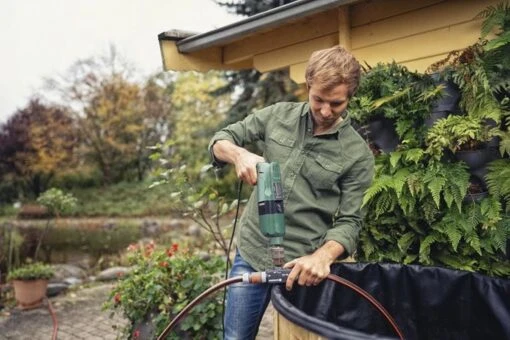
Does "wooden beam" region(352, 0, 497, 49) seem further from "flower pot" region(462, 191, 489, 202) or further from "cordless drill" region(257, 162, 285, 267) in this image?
"cordless drill" region(257, 162, 285, 267)

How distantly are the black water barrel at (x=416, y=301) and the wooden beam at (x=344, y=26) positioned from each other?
2068mm

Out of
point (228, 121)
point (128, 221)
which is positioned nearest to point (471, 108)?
point (228, 121)

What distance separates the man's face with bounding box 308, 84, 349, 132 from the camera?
1770 millimetres

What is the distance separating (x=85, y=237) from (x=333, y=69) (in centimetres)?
1288

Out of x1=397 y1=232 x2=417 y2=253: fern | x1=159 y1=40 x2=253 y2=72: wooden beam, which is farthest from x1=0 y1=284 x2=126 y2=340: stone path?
x1=397 y1=232 x2=417 y2=253: fern

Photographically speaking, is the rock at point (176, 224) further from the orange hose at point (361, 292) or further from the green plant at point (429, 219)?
the orange hose at point (361, 292)

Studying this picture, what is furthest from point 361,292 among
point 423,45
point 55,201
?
point 55,201

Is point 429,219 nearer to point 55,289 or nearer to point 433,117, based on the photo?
point 433,117

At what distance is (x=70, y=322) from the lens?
17.4 feet

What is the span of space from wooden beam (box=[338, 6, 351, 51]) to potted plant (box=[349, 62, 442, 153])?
0.60 metres

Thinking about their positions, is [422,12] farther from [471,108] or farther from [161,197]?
[161,197]

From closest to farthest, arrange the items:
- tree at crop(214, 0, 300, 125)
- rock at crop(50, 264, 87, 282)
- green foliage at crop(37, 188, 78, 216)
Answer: green foliage at crop(37, 188, 78, 216)
rock at crop(50, 264, 87, 282)
tree at crop(214, 0, 300, 125)

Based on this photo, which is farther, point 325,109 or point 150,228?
point 150,228

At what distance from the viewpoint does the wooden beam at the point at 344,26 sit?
3.62m
